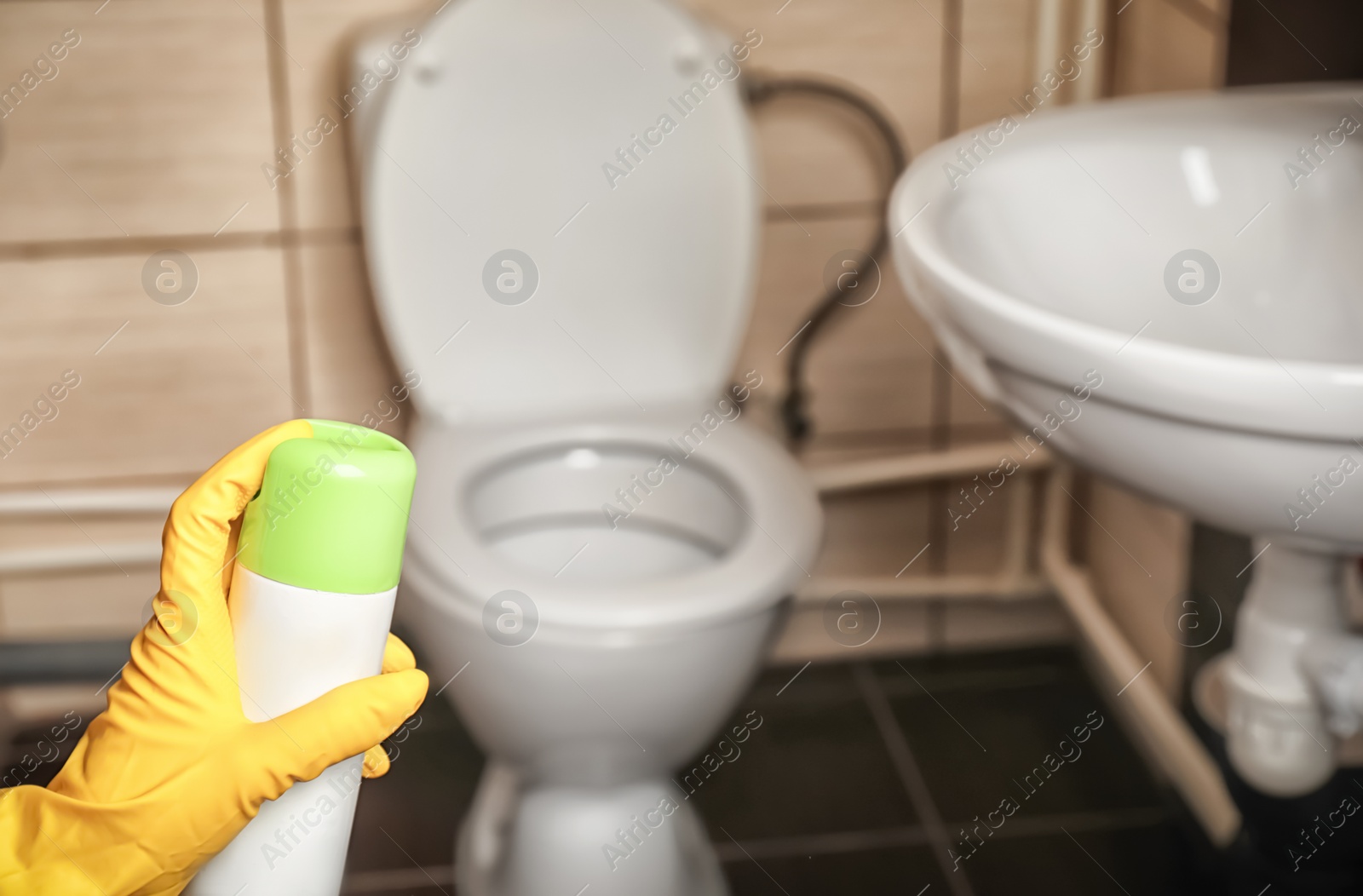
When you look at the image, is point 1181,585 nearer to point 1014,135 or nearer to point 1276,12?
point 1276,12

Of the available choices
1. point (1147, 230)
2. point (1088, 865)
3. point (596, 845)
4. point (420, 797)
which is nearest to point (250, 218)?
point (420, 797)

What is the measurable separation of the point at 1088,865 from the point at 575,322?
0.79 m

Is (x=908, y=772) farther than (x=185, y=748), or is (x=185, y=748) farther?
(x=908, y=772)

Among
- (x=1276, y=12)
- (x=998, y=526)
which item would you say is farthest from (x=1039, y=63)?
(x=998, y=526)

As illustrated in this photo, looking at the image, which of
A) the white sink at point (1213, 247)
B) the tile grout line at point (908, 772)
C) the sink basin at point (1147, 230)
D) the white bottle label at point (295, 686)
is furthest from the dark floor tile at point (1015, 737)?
the white bottle label at point (295, 686)

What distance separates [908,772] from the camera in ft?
5.12

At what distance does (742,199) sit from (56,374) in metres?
0.80

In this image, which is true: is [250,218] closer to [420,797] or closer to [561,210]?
[561,210]

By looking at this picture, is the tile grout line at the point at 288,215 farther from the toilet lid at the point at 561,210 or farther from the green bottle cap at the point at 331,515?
the green bottle cap at the point at 331,515

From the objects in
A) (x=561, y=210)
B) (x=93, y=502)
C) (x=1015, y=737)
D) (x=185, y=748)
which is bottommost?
(x=1015, y=737)

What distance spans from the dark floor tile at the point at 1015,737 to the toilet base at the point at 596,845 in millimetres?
356

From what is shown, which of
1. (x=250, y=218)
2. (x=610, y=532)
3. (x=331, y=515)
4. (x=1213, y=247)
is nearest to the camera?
(x=331, y=515)

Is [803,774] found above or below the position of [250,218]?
below

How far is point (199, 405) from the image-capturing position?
5.13ft
